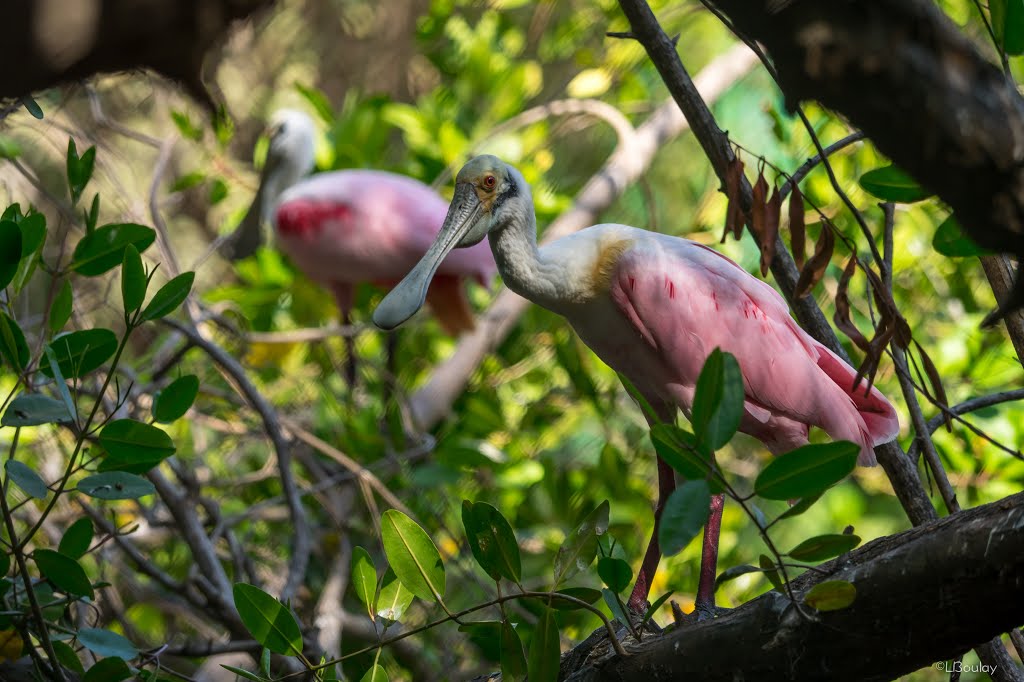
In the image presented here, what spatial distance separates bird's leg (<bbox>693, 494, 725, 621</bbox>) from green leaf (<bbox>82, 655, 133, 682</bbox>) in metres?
1.03

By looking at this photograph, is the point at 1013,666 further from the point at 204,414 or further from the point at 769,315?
the point at 204,414

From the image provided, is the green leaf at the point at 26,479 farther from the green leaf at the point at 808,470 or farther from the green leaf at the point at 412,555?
the green leaf at the point at 808,470

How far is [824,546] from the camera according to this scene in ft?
4.16

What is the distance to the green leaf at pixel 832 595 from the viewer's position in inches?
47.5

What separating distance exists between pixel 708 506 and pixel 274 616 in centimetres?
68

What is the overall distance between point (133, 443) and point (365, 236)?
3.33 m

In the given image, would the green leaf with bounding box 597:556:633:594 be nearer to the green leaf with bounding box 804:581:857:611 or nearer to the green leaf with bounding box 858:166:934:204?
the green leaf with bounding box 804:581:857:611

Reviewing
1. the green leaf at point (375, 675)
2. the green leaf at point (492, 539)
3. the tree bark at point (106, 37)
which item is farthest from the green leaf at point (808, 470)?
the tree bark at point (106, 37)

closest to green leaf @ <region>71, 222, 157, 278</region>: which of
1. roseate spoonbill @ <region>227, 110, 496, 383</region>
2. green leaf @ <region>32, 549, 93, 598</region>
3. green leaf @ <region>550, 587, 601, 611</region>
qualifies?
green leaf @ <region>32, 549, 93, 598</region>

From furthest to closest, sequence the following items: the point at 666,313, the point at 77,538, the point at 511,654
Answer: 1. the point at 666,313
2. the point at 77,538
3. the point at 511,654

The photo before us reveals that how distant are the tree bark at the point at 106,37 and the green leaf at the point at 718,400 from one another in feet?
1.92

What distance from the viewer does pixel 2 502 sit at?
1540 mm

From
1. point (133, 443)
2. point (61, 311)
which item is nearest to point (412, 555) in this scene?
point (133, 443)

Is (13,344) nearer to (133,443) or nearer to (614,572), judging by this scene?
(133,443)
